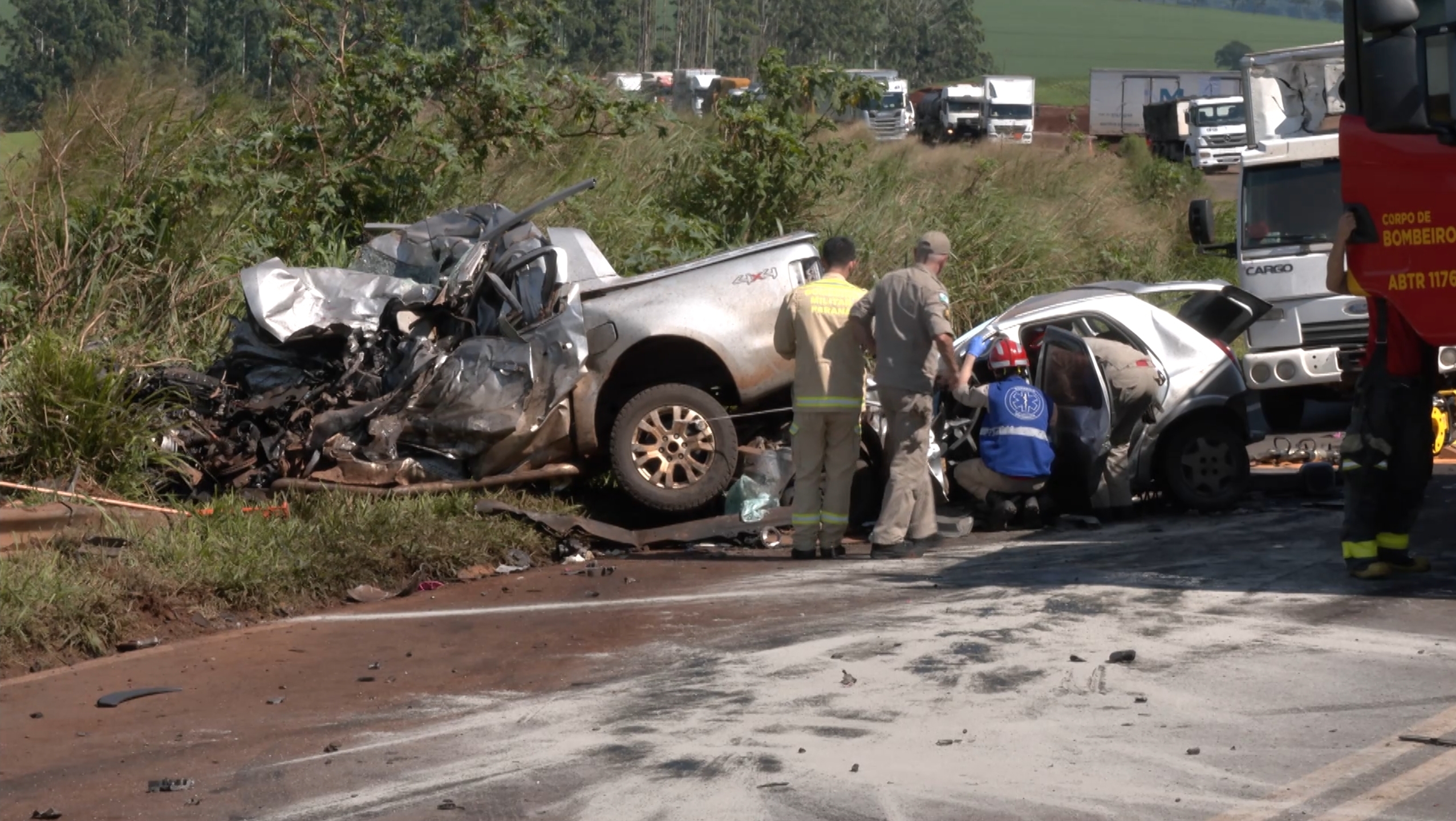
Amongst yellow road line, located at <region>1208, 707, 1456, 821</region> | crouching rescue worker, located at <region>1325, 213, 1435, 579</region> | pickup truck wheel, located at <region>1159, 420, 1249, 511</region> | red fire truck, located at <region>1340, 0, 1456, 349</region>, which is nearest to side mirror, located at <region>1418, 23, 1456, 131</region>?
red fire truck, located at <region>1340, 0, 1456, 349</region>

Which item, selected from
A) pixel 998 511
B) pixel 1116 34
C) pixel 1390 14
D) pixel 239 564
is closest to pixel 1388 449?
pixel 1390 14

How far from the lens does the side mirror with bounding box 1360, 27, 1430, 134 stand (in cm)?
720

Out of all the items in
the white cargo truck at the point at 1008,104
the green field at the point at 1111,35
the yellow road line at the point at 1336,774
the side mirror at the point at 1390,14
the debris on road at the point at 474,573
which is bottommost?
the debris on road at the point at 474,573

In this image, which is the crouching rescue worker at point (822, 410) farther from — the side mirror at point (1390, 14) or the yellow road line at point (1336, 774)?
the yellow road line at point (1336, 774)

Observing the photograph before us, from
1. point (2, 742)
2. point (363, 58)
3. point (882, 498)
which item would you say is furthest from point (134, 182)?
point (2, 742)

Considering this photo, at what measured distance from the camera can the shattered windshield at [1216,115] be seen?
4338 cm

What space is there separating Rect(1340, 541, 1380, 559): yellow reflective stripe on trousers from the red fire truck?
108 cm

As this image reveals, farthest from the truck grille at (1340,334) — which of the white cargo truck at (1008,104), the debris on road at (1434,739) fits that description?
the white cargo truck at (1008,104)

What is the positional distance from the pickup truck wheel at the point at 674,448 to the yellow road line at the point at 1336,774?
560cm

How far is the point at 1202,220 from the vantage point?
43.6ft

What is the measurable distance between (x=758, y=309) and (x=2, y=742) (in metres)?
5.86

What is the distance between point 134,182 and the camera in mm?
13156

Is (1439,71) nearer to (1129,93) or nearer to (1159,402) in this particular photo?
(1159,402)

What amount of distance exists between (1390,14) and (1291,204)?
6132 mm
